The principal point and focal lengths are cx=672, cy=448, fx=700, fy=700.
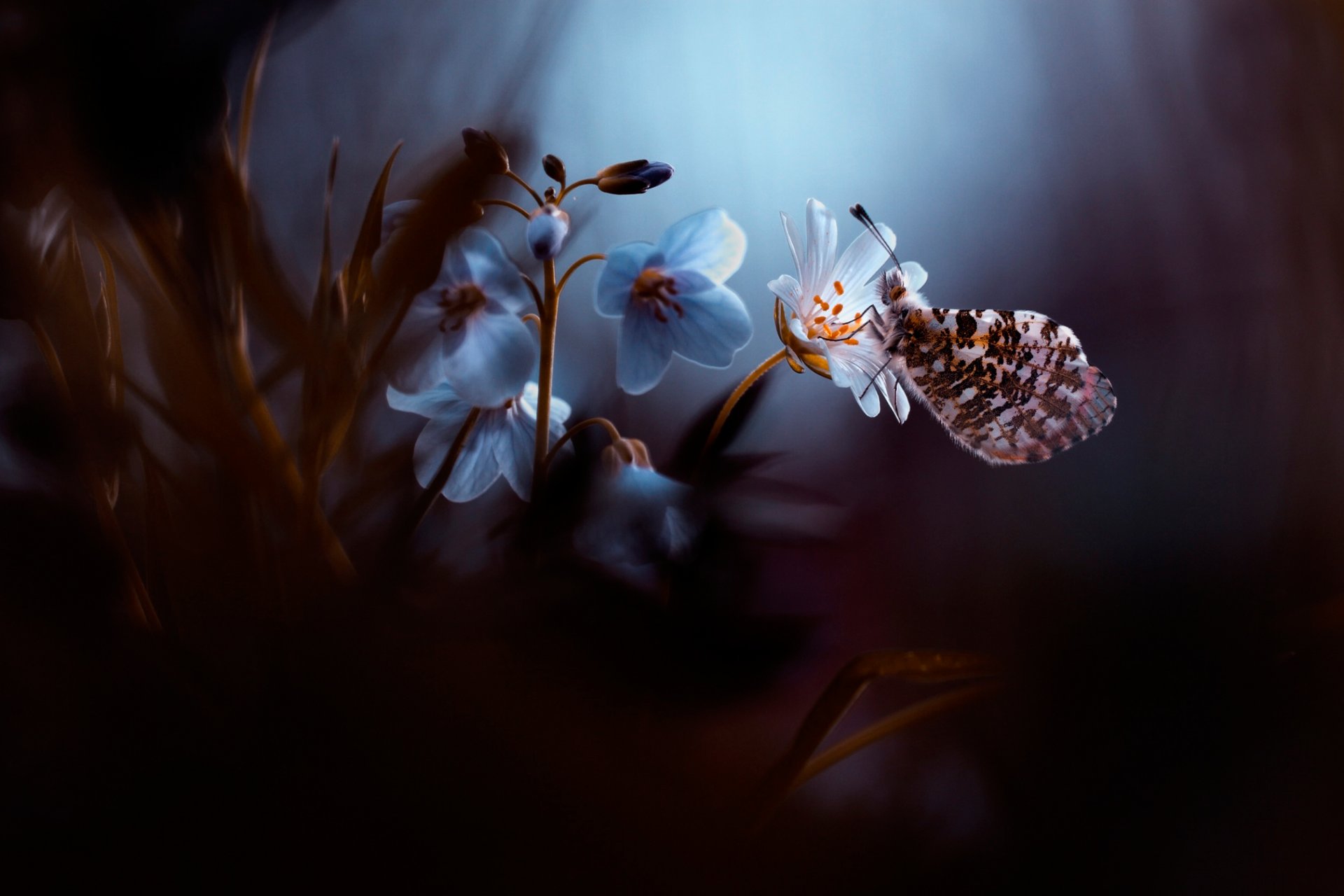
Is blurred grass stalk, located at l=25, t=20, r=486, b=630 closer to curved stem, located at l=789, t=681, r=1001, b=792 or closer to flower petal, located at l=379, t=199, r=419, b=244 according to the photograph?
flower petal, located at l=379, t=199, r=419, b=244

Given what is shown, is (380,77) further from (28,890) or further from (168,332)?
(28,890)

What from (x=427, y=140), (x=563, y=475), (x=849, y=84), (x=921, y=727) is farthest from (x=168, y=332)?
(x=849, y=84)

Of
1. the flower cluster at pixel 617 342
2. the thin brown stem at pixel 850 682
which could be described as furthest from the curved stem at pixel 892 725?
the flower cluster at pixel 617 342

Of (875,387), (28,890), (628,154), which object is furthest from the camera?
(628,154)

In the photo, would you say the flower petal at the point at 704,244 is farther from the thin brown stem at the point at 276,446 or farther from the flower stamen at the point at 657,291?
the thin brown stem at the point at 276,446

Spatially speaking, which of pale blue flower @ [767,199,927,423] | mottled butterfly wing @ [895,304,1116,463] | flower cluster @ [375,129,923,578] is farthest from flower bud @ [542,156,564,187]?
mottled butterfly wing @ [895,304,1116,463]

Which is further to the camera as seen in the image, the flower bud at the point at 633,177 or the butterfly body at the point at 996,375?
the butterfly body at the point at 996,375

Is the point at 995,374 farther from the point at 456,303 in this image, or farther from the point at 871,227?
the point at 456,303
